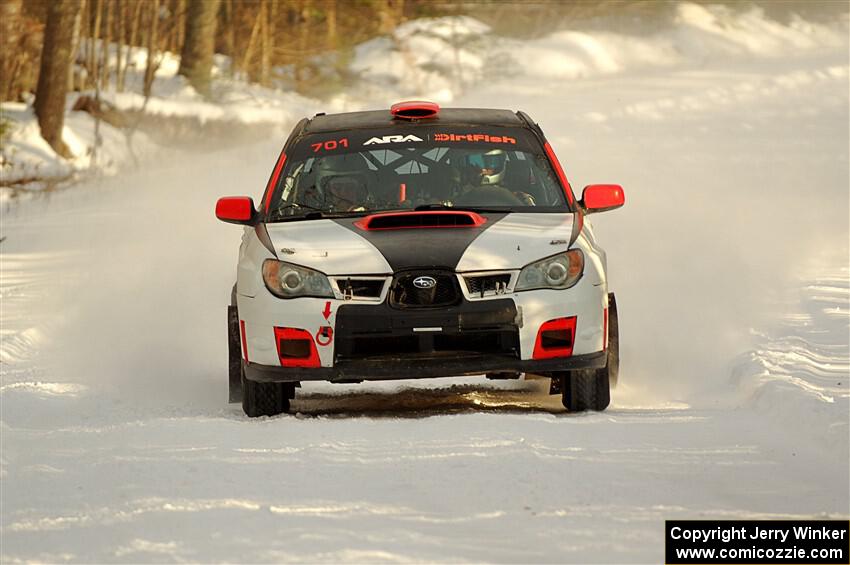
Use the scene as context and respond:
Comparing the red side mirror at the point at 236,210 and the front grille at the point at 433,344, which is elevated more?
the red side mirror at the point at 236,210

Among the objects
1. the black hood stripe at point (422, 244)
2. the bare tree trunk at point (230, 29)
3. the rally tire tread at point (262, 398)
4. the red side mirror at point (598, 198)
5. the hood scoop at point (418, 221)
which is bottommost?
the rally tire tread at point (262, 398)

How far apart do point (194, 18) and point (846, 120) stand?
12.3 meters

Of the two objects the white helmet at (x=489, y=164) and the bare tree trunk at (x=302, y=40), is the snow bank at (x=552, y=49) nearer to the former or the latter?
the bare tree trunk at (x=302, y=40)

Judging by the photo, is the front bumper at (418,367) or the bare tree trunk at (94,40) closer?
the front bumper at (418,367)

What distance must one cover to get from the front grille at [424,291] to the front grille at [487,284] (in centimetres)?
7

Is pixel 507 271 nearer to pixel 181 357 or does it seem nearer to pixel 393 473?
pixel 393 473

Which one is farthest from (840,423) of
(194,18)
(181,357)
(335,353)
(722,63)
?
(722,63)

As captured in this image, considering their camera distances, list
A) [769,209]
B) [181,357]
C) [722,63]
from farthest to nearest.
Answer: [722,63]
[769,209]
[181,357]

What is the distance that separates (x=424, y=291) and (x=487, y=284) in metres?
0.31

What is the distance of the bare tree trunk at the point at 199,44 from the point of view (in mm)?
31406

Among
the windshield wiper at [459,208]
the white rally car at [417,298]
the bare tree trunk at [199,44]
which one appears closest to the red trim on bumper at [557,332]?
the white rally car at [417,298]

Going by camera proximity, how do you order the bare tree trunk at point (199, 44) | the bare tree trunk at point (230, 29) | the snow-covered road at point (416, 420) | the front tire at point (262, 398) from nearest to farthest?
the snow-covered road at point (416, 420), the front tire at point (262, 398), the bare tree trunk at point (199, 44), the bare tree trunk at point (230, 29)

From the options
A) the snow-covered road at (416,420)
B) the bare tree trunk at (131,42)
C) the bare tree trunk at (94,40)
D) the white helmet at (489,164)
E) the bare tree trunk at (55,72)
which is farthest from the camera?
the bare tree trunk at (131,42)

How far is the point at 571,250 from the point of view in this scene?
8492 millimetres
